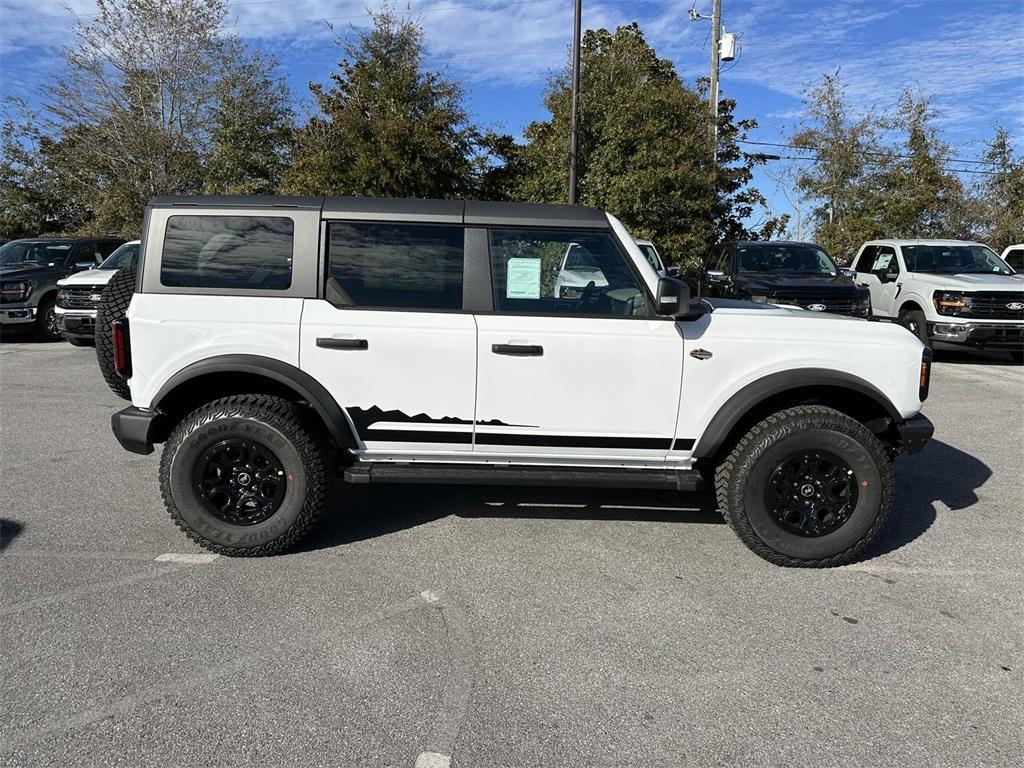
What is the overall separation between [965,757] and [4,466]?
6.14 metres

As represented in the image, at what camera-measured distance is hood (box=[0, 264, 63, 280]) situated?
12.0 meters

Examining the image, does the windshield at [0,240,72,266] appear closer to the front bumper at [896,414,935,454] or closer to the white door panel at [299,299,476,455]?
the white door panel at [299,299,476,455]

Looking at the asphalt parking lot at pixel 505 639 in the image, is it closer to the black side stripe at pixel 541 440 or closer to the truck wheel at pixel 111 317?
the black side stripe at pixel 541 440

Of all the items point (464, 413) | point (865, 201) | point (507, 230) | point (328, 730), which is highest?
point (865, 201)

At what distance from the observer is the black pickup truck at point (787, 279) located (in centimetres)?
1002

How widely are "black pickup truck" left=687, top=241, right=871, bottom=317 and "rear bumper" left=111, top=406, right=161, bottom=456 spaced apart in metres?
7.67

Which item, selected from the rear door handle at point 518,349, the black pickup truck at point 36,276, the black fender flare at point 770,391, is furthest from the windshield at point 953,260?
the black pickup truck at point 36,276

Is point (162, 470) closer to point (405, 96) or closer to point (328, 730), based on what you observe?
point (328, 730)

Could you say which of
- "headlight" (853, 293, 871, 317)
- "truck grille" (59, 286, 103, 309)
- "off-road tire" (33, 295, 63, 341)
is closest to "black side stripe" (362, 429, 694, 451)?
"headlight" (853, 293, 871, 317)

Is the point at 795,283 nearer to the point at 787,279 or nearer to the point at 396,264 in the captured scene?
the point at 787,279

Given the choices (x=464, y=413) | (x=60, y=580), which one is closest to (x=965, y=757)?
(x=464, y=413)

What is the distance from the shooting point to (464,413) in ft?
12.3

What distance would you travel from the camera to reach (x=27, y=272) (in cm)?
1205

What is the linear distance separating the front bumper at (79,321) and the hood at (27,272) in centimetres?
180
